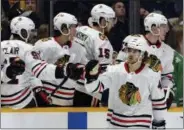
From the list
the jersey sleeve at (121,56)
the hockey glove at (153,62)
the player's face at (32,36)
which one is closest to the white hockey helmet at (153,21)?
the jersey sleeve at (121,56)

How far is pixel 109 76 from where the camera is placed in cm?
486

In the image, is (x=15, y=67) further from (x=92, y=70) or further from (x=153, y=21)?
(x=153, y=21)

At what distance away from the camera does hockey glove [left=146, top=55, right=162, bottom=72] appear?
16.2ft

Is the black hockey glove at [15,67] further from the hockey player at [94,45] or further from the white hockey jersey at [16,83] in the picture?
the hockey player at [94,45]

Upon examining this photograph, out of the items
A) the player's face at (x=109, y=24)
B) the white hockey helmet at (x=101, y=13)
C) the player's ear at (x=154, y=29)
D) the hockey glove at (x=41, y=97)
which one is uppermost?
the white hockey helmet at (x=101, y=13)

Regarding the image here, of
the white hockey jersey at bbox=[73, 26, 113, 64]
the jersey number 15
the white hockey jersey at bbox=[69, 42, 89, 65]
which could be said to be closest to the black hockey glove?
the white hockey jersey at bbox=[69, 42, 89, 65]

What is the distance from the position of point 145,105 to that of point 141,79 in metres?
0.16

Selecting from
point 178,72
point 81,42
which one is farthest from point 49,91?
point 178,72

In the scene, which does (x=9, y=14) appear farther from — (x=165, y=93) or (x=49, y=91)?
(x=165, y=93)

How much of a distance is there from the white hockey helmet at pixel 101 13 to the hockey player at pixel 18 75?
2.13 ft

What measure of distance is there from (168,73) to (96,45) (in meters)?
0.59

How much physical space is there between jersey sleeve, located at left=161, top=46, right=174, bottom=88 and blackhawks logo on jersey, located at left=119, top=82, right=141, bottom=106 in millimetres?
729

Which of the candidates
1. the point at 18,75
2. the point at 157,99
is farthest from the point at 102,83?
the point at 18,75

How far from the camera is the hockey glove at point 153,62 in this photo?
4.93 metres
